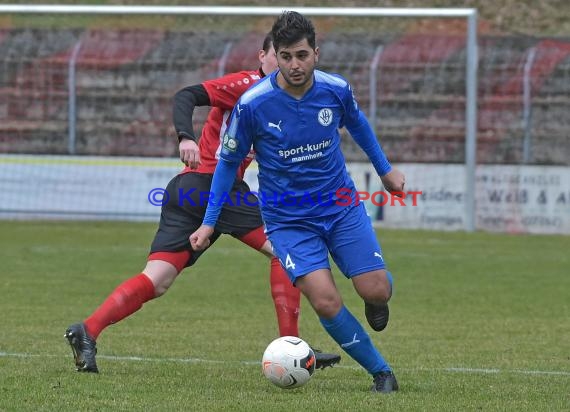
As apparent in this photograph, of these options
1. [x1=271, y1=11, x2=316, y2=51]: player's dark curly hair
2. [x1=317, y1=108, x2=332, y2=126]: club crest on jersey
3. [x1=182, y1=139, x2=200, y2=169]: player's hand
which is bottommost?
[x1=182, y1=139, x2=200, y2=169]: player's hand

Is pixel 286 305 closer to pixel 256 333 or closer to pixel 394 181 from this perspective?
pixel 394 181

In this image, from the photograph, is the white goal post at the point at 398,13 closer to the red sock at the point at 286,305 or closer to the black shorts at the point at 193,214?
the black shorts at the point at 193,214

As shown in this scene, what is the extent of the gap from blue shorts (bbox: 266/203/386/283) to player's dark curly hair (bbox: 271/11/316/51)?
942mm

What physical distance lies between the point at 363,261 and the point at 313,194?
437 millimetres

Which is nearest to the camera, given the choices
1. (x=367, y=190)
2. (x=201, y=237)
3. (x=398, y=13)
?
(x=201, y=237)

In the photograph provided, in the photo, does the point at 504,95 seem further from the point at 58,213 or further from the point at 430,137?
the point at 58,213

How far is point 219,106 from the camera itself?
773 cm

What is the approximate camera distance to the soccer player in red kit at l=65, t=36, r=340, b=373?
23.9ft

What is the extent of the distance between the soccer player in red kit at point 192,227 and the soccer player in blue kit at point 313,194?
62 centimetres

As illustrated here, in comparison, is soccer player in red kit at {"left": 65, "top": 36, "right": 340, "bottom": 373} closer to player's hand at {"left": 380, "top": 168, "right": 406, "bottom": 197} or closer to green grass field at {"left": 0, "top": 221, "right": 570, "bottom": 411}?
green grass field at {"left": 0, "top": 221, "right": 570, "bottom": 411}

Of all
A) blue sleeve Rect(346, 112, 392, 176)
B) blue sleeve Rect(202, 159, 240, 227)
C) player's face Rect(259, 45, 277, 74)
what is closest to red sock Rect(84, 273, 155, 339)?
blue sleeve Rect(202, 159, 240, 227)

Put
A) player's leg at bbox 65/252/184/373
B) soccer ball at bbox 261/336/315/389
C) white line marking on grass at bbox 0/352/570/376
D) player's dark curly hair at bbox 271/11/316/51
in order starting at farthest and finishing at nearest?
white line marking on grass at bbox 0/352/570/376 < player's leg at bbox 65/252/184/373 < soccer ball at bbox 261/336/315/389 < player's dark curly hair at bbox 271/11/316/51

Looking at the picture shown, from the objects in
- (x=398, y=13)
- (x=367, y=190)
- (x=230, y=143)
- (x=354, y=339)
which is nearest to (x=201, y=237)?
(x=230, y=143)

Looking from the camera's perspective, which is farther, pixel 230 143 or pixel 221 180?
pixel 221 180
